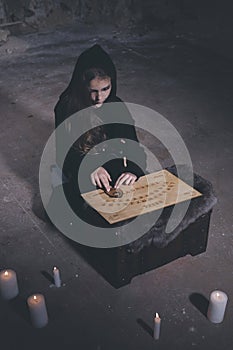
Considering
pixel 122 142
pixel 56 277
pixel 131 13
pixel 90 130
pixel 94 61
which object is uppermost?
pixel 94 61

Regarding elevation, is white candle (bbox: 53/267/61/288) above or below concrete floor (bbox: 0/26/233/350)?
above

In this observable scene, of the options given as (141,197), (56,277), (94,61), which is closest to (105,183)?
(141,197)

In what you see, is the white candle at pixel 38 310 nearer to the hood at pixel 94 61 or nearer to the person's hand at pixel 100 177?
the person's hand at pixel 100 177

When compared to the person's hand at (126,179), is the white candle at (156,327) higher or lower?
lower

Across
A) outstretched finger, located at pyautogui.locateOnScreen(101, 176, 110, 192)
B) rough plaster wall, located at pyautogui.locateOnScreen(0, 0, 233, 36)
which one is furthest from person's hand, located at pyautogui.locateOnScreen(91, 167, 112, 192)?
rough plaster wall, located at pyautogui.locateOnScreen(0, 0, 233, 36)

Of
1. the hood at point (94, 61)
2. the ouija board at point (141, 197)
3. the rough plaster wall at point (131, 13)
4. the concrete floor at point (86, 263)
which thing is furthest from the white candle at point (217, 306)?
the rough plaster wall at point (131, 13)

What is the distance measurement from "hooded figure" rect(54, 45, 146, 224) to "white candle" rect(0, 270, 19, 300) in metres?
0.80

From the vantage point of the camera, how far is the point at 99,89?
3594mm

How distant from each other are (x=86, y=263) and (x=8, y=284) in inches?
27.4

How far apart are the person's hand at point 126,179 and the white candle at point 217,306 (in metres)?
1.05

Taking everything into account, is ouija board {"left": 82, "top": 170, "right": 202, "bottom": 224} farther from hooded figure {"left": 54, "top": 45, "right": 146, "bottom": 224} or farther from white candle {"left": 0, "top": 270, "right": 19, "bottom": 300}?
white candle {"left": 0, "top": 270, "right": 19, "bottom": 300}

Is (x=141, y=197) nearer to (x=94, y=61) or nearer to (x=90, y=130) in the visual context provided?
(x=90, y=130)

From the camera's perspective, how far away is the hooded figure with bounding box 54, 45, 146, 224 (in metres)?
3.58

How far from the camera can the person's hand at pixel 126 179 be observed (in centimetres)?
364
